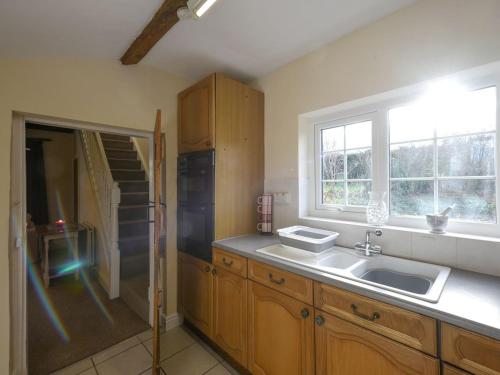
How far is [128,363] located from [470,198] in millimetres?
2522

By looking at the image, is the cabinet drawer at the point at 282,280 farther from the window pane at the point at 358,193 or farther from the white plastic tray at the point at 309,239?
the window pane at the point at 358,193

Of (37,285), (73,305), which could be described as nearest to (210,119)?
(73,305)

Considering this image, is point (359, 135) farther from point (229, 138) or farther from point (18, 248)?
point (18, 248)

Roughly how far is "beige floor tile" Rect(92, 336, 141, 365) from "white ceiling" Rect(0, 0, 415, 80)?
2.17 metres

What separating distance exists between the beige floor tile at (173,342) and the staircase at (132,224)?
332 millimetres

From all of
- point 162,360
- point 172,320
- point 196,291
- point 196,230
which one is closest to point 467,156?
point 196,230

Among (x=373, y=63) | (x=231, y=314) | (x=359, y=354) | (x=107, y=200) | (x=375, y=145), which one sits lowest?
(x=231, y=314)

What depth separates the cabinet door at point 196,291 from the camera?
181 cm

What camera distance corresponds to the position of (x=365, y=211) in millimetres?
1643

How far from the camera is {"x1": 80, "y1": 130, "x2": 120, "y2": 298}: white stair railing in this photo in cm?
264

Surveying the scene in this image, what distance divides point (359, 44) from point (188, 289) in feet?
7.64

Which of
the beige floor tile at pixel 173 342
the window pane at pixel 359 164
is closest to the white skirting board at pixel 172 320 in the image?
the beige floor tile at pixel 173 342

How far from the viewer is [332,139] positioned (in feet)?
6.18

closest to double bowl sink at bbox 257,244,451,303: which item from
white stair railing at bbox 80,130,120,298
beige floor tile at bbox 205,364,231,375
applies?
beige floor tile at bbox 205,364,231,375
